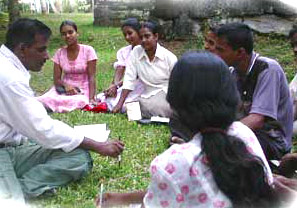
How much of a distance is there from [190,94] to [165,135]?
2977 millimetres

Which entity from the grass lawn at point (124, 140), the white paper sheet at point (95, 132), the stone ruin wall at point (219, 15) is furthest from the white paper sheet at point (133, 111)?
the stone ruin wall at point (219, 15)

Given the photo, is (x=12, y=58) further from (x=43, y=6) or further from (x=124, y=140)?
(x=43, y=6)

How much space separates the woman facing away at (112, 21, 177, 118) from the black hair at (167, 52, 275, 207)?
3.41 metres

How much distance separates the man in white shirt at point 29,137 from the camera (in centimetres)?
297

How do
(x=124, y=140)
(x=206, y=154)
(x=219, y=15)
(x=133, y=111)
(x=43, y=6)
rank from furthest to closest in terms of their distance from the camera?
(x=43, y=6), (x=219, y=15), (x=133, y=111), (x=124, y=140), (x=206, y=154)

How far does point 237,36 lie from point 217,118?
149 centimetres

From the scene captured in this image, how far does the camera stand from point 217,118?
1.75m

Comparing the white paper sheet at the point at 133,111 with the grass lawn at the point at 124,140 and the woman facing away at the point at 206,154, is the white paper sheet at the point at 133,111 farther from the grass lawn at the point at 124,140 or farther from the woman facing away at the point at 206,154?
the woman facing away at the point at 206,154

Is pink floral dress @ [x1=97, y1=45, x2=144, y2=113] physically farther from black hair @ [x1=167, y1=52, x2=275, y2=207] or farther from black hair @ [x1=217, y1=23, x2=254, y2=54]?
black hair @ [x1=167, y1=52, x2=275, y2=207]

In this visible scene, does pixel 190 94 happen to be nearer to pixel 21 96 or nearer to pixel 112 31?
pixel 21 96

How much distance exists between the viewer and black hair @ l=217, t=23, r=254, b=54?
3.13 meters

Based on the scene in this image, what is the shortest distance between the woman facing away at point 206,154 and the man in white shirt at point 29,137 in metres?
1.41

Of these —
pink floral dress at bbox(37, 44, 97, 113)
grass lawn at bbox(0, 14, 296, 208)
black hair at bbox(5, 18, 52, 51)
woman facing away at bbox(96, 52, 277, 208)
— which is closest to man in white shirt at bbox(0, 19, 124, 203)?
black hair at bbox(5, 18, 52, 51)

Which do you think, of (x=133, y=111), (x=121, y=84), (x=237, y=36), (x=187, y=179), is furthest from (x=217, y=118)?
(x=121, y=84)
